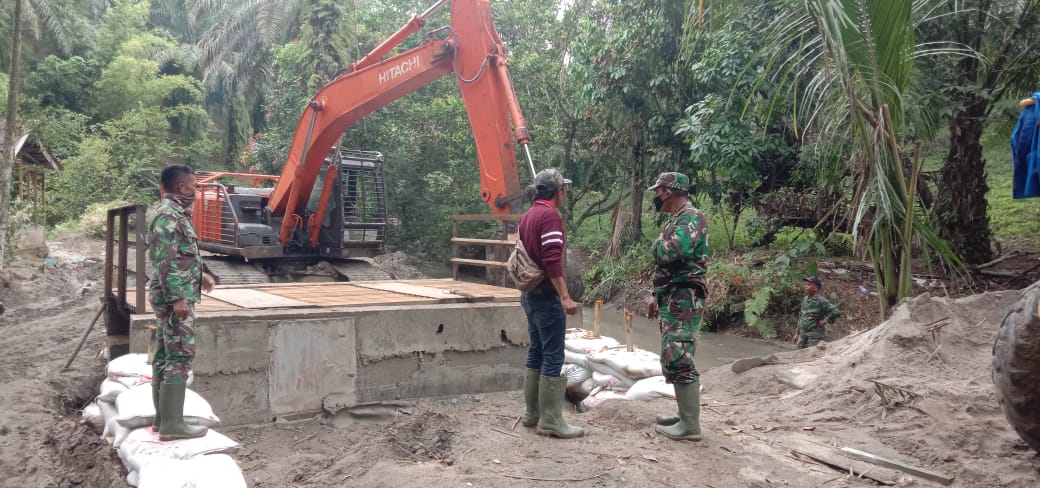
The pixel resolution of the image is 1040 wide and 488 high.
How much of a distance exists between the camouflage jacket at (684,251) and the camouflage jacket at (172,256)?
8.45 ft

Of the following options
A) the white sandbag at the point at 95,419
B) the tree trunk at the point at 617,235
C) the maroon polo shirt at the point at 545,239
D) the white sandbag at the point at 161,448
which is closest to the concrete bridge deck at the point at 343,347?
the white sandbag at the point at 95,419

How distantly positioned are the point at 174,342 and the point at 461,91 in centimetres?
485

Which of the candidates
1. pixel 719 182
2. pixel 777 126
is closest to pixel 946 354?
pixel 777 126

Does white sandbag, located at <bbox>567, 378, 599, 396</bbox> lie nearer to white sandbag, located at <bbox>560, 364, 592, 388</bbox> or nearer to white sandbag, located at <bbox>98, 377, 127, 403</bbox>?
white sandbag, located at <bbox>560, 364, 592, 388</bbox>

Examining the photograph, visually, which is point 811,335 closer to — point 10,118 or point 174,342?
point 174,342

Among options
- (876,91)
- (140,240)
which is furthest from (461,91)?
(876,91)

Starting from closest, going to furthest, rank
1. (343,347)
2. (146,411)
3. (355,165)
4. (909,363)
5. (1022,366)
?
(1022,366)
(146,411)
(909,363)
(343,347)
(355,165)

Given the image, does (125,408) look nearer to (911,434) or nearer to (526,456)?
(526,456)

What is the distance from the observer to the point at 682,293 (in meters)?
4.00

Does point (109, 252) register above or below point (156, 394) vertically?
above

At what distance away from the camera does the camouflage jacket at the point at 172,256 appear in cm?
386

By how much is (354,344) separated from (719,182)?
31.4 feet

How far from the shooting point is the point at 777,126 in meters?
11.9

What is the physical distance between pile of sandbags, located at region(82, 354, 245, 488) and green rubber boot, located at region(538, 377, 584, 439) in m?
1.68
